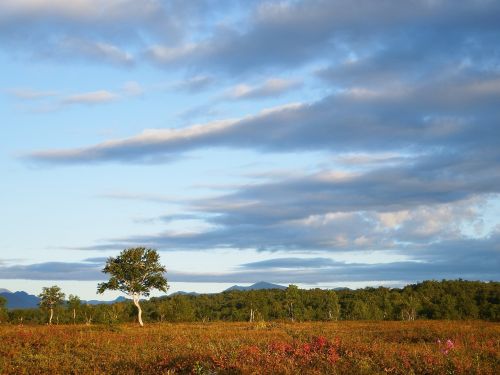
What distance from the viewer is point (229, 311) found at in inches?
4540

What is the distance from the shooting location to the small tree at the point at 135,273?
60.9m

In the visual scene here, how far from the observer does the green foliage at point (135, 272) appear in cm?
6088

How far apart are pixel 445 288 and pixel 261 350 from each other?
109 meters

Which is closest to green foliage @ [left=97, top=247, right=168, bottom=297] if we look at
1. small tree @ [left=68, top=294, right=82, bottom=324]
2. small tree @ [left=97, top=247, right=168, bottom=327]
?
small tree @ [left=97, top=247, right=168, bottom=327]

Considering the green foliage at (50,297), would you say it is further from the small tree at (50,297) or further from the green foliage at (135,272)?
the green foliage at (135,272)

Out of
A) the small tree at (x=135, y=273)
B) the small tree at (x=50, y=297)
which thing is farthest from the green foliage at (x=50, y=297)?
the small tree at (x=135, y=273)

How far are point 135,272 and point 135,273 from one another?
0.19m

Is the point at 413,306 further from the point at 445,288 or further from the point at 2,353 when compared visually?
the point at 2,353

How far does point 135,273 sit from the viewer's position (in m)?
61.1

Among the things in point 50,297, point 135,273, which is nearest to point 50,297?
point 50,297

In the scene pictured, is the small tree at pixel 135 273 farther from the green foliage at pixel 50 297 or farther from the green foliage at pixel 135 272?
the green foliage at pixel 50 297

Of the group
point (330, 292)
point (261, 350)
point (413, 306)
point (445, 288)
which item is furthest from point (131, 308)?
point (261, 350)

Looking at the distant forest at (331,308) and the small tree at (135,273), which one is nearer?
the small tree at (135,273)

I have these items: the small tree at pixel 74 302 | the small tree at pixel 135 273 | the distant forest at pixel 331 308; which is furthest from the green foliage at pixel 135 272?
the small tree at pixel 74 302
